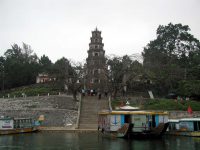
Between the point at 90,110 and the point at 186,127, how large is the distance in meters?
13.7

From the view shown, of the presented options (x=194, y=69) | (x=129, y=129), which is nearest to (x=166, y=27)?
(x=194, y=69)

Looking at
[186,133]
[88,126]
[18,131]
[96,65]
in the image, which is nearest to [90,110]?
[88,126]

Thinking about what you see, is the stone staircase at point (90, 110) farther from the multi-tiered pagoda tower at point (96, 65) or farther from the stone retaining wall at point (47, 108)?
the multi-tiered pagoda tower at point (96, 65)

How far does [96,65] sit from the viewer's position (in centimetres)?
5716

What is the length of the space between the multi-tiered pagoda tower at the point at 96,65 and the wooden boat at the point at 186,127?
19329 mm

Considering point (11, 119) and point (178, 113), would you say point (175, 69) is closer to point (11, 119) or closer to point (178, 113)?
point (178, 113)

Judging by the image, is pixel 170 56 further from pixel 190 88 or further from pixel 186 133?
pixel 186 133

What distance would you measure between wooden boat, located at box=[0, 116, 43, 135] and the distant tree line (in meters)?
9.43

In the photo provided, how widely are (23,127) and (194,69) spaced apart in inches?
1186

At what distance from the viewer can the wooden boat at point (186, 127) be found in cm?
3109

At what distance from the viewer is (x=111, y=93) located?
5031 centimetres

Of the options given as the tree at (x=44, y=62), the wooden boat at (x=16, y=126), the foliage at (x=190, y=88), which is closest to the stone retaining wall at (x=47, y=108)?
the wooden boat at (x=16, y=126)

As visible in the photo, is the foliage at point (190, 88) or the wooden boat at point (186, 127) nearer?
the wooden boat at point (186, 127)

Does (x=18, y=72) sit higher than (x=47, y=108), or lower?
higher
